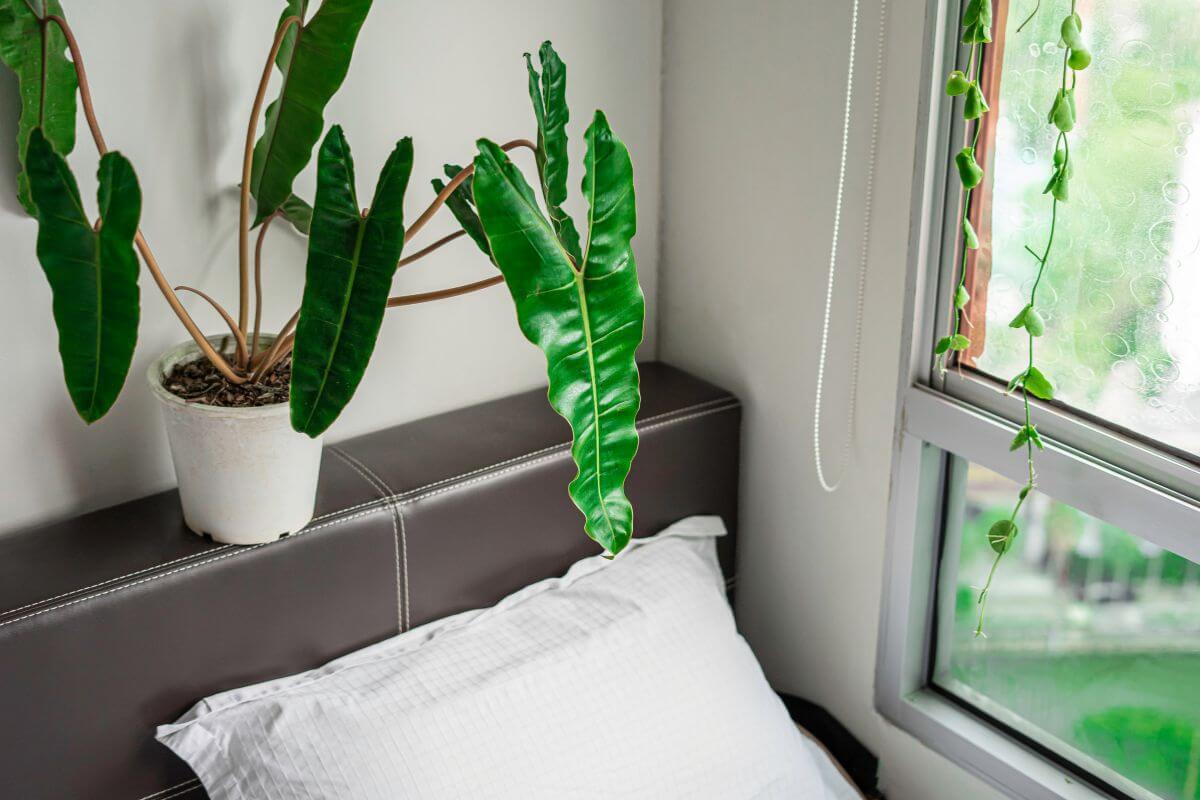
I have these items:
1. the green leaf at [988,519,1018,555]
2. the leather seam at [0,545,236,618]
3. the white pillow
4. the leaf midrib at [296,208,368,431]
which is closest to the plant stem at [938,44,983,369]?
the green leaf at [988,519,1018,555]

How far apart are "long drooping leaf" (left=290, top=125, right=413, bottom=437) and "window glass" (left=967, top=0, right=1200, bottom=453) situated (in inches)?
29.9

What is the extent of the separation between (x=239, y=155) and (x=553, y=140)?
0.52 metres

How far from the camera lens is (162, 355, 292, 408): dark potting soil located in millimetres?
1366

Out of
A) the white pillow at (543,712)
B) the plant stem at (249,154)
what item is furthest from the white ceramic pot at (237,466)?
the white pillow at (543,712)

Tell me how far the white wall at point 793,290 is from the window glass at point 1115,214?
5.8 inches

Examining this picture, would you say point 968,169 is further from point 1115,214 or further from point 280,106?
point 280,106

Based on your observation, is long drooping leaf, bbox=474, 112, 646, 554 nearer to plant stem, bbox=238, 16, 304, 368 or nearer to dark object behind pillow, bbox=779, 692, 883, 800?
plant stem, bbox=238, 16, 304, 368

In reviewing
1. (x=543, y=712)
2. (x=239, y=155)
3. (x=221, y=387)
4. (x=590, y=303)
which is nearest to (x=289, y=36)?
(x=239, y=155)

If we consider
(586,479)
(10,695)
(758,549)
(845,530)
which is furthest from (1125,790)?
(10,695)

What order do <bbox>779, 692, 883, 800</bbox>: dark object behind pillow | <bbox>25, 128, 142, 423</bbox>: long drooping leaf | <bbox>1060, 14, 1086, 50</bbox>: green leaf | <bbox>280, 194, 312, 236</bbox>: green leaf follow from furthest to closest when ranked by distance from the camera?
1. <bbox>779, 692, 883, 800</bbox>: dark object behind pillow
2. <bbox>280, 194, 312, 236</bbox>: green leaf
3. <bbox>1060, 14, 1086, 50</bbox>: green leaf
4. <bbox>25, 128, 142, 423</bbox>: long drooping leaf

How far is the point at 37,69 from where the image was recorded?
1234mm

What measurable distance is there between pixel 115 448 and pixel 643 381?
0.83 m

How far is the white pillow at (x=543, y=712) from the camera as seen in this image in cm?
140

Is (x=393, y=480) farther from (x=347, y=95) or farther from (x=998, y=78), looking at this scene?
(x=998, y=78)
